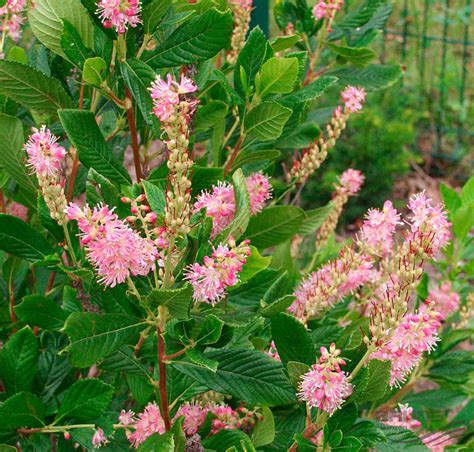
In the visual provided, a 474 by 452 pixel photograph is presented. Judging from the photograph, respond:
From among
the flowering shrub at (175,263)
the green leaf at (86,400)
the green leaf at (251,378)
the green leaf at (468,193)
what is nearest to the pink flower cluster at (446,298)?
the green leaf at (468,193)

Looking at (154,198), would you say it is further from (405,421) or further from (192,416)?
(405,421)

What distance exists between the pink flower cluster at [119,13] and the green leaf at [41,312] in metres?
0.41

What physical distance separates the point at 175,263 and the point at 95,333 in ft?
0.49

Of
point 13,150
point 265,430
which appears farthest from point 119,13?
point 265,430

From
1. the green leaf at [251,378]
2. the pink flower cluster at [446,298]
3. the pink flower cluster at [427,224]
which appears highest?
the pink flower cluster at [427,224]

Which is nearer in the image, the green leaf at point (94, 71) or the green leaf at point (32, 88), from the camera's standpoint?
the green leaf at point (94, 71)

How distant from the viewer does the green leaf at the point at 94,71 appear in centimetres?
112

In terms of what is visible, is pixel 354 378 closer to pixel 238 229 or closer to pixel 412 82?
pixel 238 229

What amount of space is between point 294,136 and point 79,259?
56 cm

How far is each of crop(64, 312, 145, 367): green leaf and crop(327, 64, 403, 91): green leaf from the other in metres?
0.83

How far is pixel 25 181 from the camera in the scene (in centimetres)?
131

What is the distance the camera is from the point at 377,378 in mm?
1094

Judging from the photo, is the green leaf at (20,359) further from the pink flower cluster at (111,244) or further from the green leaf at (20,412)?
the pink flower cluster at (111,244)

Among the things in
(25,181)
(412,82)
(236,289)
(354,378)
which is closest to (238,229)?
(236,289)
